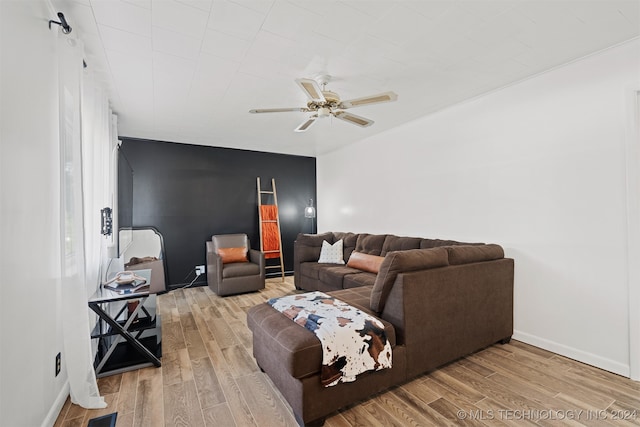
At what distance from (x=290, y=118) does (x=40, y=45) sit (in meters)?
2.55

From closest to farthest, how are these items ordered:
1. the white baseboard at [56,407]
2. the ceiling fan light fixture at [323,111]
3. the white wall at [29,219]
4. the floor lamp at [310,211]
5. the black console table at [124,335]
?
1. the white wall at [29,219]
2. the white baseboard at [56,407]
3. the black console table at [124,335]
4. the ceiling fan light fixture at [323,111]
5. the floor lamp at [310,211]

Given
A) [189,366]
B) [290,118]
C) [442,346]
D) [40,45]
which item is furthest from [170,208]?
[442,346]

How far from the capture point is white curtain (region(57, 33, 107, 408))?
183cm

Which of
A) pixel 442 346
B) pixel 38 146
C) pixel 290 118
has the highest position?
pixel 290 118

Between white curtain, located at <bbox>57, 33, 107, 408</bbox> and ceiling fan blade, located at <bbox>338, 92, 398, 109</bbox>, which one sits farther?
ceiling fan blade, located at <bbox>338, 92, 398, 109</bbox>

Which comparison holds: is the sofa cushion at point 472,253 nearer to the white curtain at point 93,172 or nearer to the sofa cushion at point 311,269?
the sofa cushion at point 311,269

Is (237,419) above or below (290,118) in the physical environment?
below

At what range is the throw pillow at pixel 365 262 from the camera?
3.85 metres

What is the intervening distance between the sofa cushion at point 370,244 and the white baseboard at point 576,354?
1.83m

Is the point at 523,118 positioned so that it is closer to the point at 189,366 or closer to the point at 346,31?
the point at 346,31

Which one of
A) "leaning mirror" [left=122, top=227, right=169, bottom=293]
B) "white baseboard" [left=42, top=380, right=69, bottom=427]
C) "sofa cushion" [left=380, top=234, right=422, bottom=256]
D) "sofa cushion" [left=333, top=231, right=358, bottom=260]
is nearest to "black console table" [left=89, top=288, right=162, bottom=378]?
"white baseboard" [left=42, top=380, right=69, bottom=427]

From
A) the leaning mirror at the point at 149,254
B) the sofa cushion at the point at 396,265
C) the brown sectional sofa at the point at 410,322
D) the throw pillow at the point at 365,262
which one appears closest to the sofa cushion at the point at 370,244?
the throw pillow at the point at 365,262

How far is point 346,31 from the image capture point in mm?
2105

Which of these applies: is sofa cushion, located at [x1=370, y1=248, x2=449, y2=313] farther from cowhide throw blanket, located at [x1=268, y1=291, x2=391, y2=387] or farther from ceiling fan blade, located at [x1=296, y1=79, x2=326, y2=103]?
ceiling fan blade, located at [x1=296, y1=79, x2=326, y2=103]
